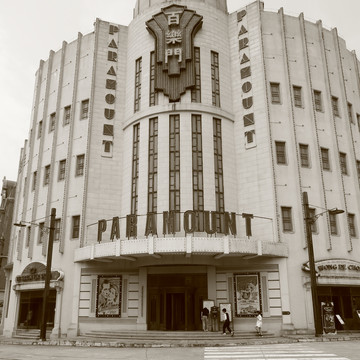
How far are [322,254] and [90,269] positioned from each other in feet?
61.0

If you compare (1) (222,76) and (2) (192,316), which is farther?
(1) (222,76)

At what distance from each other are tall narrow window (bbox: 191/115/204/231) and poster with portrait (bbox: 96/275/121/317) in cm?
852

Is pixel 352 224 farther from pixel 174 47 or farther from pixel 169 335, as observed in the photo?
pixel 174 47

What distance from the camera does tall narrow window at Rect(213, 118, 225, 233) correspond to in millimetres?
33656

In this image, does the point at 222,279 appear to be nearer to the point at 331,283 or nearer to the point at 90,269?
the point at 331,283

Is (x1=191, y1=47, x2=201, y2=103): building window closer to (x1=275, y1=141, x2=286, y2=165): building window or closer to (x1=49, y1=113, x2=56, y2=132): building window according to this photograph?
(x1=275, y1=141, x2=286, y2=165): building window

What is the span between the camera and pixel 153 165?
118 feet

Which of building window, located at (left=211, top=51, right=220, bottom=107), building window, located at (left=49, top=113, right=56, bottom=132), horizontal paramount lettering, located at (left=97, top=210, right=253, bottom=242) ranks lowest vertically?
horizontal paramount lettering, located at (left=97, top=210, right=253, bottom=242)

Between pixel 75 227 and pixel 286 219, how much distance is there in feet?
57.8

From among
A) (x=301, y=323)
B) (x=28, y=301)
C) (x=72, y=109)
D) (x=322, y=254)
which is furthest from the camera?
(x=72, y=109)

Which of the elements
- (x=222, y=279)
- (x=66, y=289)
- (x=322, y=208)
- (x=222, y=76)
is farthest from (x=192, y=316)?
(x=222, y=76)

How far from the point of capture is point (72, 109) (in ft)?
132

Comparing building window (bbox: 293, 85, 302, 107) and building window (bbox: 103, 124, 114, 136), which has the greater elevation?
building window (bbox: 293, 85, 302, 107)

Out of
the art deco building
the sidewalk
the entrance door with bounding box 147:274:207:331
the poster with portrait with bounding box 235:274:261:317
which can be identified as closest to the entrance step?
the sidewalk
